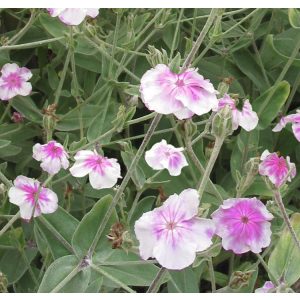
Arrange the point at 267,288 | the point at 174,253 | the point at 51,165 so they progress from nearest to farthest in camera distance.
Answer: the point at 174,253 < the point at 267,288 < the point at 51,165

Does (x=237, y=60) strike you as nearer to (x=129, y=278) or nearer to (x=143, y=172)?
(x=143, y=172)

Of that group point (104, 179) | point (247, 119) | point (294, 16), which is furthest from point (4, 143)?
point (294, 16)

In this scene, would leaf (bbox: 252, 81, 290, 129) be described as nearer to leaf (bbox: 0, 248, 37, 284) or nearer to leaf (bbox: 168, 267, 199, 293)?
leaf (bbox: 168, 267, 199, 293)

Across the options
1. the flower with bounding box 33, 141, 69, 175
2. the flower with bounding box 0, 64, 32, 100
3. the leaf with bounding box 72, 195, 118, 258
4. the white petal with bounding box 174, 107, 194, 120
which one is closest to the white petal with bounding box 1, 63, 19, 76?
the flower with bounding box 0, 64, 32, 100

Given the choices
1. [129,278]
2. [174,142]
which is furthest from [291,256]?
[174,142]

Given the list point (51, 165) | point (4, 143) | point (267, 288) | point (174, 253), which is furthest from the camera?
point (4, 143)

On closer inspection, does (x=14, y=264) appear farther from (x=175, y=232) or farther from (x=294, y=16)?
(x=294, y=16)

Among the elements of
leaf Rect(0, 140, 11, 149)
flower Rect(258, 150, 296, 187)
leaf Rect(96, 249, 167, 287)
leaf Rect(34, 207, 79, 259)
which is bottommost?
leaf Rect(96, 249, 167, 287)
